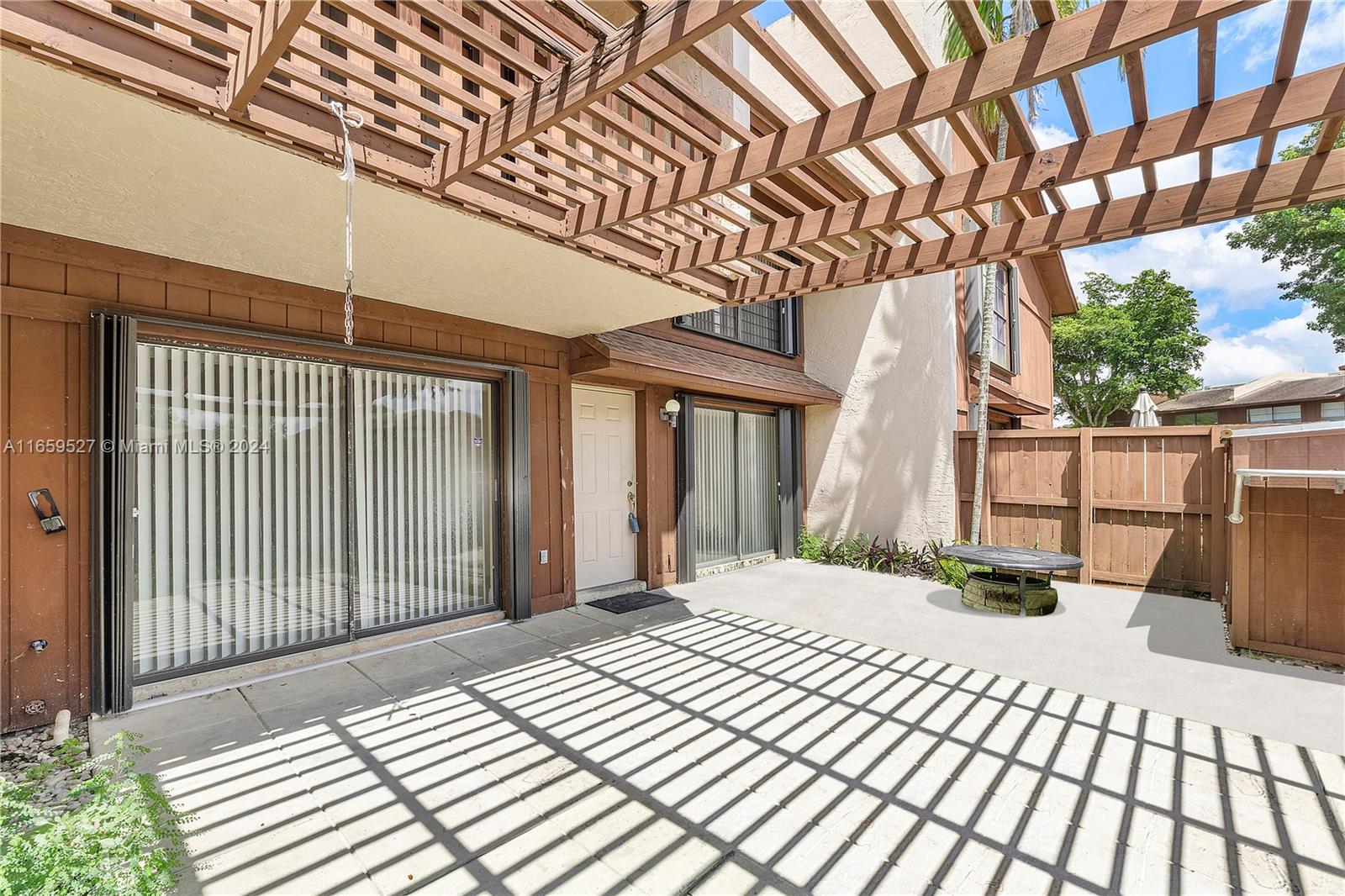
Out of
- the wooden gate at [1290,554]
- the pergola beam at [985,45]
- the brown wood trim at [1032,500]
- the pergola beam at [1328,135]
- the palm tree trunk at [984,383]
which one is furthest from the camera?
the palm tree trunk at [984,383]

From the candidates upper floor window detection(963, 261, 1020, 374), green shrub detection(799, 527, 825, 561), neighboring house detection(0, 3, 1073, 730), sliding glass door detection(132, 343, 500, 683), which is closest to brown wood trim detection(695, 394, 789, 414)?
neighboring house detection(0, 3, 1073, 730)

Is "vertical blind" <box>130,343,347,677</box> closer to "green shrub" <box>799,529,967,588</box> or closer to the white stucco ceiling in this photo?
the white stucco ceiling

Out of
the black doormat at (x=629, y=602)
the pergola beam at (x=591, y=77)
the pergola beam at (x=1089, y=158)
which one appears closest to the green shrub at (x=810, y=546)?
the black doormat at (x=629, y=602)

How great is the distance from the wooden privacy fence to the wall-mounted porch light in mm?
3564

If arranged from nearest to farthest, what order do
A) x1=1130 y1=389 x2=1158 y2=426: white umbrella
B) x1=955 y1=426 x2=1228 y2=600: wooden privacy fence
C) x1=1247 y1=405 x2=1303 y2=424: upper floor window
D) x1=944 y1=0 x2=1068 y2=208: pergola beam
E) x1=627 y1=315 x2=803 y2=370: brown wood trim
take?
x1=944 y1=0 x2=1068 y2=208: pergola beam < x1=955 y1=426 x2=1228 y2=600: wooden privacy fence < x1=627 y1=315 x2=803 y2=370: brown wood trim < x1=1130 y1=389 x2=1158 y2=426: white umbrella < x1=1247 y1=405 x2=1303 y2=424: upper floor window

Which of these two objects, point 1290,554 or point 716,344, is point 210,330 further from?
point 1290,554

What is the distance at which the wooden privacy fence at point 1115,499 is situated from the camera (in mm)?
5590

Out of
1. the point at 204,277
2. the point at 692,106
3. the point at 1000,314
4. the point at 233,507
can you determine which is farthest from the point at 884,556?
the point at 204,277

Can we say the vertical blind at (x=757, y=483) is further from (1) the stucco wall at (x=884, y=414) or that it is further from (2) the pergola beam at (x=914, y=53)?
(2) the pergola beam at (x=914, y=53)

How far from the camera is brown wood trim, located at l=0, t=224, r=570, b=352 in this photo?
2873 millimetres

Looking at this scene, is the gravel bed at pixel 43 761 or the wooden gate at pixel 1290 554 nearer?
the gravel bed at pixel 43 761

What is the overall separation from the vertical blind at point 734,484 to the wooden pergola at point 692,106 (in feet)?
13.4

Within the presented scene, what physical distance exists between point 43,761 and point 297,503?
166 centimetres

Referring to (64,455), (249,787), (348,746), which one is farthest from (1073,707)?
(64,455)
